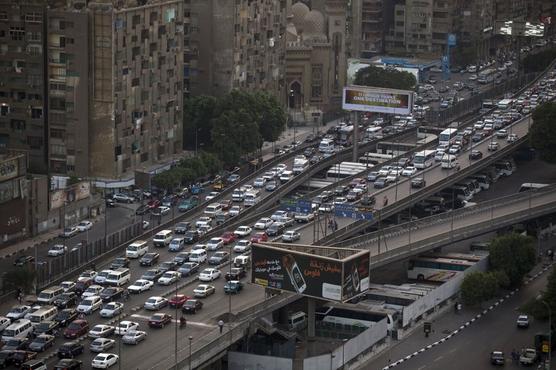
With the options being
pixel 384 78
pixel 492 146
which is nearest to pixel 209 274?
pixel 492 146

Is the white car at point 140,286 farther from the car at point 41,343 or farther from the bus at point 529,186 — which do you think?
the bus at point 529,186

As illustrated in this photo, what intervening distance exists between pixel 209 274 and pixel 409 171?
33.1 metres

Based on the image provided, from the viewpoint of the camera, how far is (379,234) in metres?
114

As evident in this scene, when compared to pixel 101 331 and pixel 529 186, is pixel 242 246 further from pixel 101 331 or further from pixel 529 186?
pixel 529 186

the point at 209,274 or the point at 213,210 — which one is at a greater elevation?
the point at 213,210

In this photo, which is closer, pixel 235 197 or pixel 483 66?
pixel 235 197

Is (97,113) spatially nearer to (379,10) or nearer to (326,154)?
(326,154)

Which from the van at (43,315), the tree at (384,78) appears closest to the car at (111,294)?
the van at (43,315)

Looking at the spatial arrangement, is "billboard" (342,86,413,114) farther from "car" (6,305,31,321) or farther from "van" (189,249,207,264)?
"car" (6,305,31,321)

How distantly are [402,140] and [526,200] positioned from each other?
26902 millimetres

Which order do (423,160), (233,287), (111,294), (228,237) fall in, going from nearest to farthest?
(111,294) < (233,287) < (228,237) < (423,160)

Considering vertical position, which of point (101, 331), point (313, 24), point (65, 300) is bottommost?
point (101, 331)

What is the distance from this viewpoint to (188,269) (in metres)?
107

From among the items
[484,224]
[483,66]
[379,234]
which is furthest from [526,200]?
[483,66]
